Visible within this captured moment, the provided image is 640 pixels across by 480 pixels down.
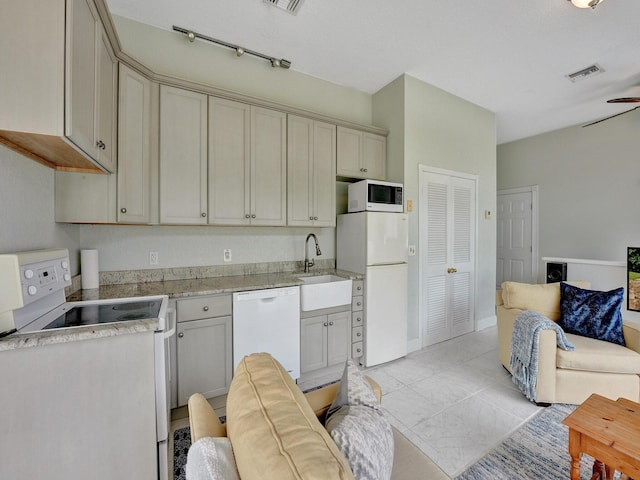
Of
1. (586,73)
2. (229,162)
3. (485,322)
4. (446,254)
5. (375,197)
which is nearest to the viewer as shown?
(229,162)

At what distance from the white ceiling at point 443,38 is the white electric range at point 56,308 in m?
2.11

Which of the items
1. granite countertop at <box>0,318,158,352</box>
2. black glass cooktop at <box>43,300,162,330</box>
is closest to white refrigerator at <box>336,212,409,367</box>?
black glass cooktop at <box>43,300,162,330</box>

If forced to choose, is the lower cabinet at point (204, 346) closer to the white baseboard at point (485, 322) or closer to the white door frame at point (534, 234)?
the white baseboard at point (485, 322)

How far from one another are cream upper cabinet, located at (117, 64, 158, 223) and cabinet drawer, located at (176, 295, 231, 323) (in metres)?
0.69

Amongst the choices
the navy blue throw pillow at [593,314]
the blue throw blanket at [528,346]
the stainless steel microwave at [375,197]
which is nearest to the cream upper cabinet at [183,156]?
the stainless steel microwave at [375,197]

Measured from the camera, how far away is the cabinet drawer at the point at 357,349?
2682 mm

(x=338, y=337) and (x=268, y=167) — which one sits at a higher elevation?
(x=268, y=167)

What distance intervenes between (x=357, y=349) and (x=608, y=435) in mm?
1751

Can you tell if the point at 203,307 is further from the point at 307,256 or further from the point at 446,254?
the point at 446,254

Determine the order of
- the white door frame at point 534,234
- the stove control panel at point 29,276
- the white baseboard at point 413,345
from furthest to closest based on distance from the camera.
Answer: the white door frame at point 534,234, the white baseboard at point 413,345, the stove control panel at point 29,276

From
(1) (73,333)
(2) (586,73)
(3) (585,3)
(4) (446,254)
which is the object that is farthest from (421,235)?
(1) (73,333)

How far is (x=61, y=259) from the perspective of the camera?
59.3 inches

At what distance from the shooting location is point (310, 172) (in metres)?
2.75

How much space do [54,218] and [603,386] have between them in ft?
12.8
